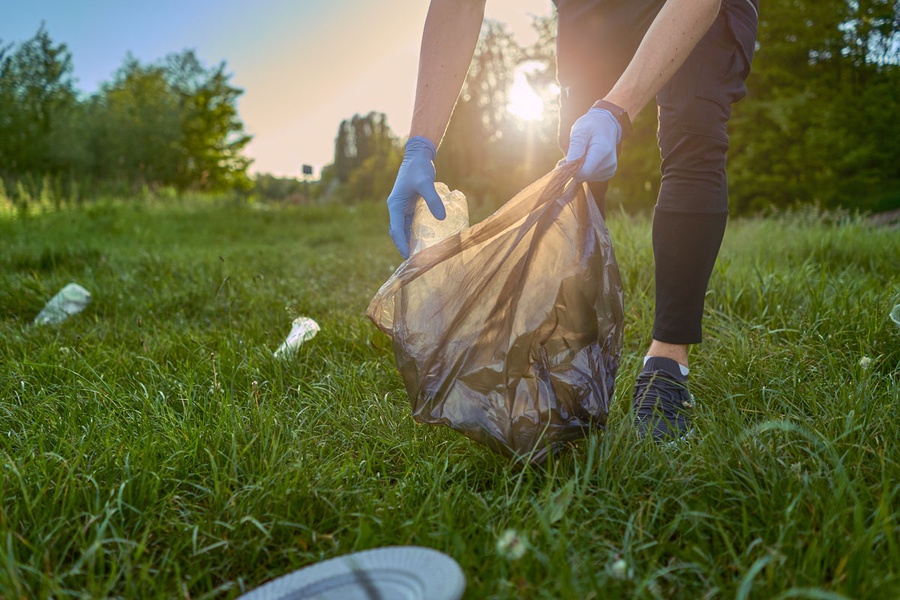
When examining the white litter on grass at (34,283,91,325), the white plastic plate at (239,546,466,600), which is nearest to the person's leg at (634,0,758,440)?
the white plastic plate at (239,546,466,600)

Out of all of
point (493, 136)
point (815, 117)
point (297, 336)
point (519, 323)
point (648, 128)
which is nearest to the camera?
point (519, 323)

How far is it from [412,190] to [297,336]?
2.88 ft

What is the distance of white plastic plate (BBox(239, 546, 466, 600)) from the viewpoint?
2.40 feet

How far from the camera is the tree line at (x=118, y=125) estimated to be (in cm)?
1986

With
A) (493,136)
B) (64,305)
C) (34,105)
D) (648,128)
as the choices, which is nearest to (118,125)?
(34,105)

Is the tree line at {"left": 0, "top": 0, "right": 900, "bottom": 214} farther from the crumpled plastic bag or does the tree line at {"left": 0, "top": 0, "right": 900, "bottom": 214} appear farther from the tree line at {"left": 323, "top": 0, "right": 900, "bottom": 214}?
the crumpled plastic bag

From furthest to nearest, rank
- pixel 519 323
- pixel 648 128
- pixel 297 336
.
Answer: pixel 648 128 → pixel 297 336 → pixel 519 323

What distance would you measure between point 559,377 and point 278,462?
1.94 feet

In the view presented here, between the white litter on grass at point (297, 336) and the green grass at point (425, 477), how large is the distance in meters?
0.06

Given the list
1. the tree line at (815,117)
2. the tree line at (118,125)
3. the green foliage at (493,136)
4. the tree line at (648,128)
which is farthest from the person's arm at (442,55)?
the tree line at (118,125)

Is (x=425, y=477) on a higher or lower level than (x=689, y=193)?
lower

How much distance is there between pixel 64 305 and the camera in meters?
2.84

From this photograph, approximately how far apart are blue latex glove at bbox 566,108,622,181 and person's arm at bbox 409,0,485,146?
1.49ft

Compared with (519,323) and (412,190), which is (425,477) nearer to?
(519,323)
